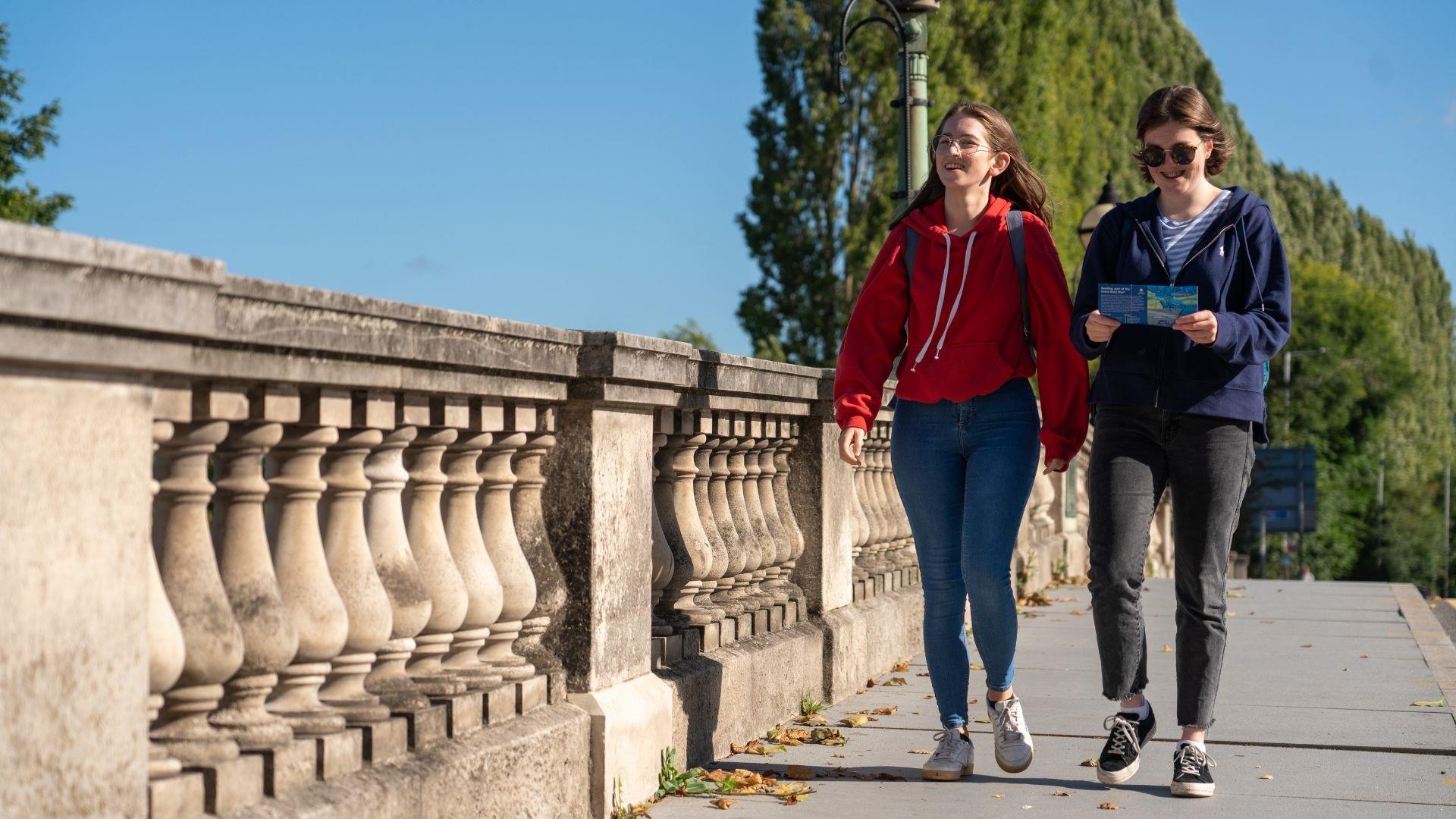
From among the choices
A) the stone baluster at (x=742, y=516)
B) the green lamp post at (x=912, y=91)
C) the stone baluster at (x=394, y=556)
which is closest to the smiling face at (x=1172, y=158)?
the stone baluster at (x=742, y=516)

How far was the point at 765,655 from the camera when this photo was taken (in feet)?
18.4

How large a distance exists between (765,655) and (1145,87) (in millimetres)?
52876

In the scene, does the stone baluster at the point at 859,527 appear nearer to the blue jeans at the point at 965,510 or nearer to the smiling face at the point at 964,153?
the blue jeans at the point at 965,510

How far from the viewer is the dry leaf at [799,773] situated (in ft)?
Result: 15.8

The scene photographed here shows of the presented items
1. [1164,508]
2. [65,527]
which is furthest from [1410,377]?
[65,527]

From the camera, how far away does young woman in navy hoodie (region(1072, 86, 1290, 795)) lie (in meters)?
4.45

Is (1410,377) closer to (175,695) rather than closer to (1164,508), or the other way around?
(1164,508)

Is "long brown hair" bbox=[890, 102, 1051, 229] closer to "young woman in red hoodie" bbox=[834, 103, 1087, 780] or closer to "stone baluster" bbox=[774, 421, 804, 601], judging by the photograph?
"young woman in red hoodie" bbox=[834, 103, 1087, 780]

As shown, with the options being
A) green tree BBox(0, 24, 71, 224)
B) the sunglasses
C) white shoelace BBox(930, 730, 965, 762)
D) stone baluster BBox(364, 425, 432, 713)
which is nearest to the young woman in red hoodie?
white shoelace BBox(930, 730, 965, 762)

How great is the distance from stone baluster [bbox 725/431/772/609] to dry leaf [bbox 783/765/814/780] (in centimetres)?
92

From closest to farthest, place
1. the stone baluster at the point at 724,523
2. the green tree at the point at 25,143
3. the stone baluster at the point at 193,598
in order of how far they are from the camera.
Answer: the stone baluster at the point at 193,598
the stone baluster at the point at 724,523
the green tree at the point at 25,143

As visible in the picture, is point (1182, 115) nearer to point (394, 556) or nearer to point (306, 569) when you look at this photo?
Result: point (394, 556)

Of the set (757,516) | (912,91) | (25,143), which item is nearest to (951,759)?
(757,516)

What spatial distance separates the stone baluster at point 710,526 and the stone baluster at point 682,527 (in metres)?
0.08
